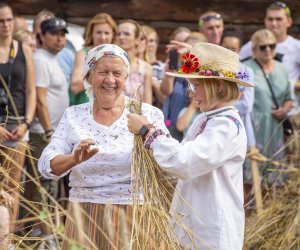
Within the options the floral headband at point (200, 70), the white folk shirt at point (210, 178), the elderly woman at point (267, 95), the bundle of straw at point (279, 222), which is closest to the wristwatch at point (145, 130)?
the white folk shirt at point (210, 178)

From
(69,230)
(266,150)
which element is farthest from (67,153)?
(266,150)

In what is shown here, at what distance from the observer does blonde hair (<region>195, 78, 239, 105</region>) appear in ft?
17.8

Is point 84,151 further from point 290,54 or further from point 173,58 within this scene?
point 290,54

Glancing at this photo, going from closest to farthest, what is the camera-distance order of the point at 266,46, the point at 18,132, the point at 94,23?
the point at 18,132 → the point at 94,23 → the point at 266,46

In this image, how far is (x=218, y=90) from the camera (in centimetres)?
546

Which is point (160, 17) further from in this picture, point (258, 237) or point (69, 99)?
point (258, 237)

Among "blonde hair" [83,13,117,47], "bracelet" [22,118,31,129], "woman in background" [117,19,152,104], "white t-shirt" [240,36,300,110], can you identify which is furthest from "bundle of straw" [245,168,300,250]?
"white t-shirt" [240,36,300,110]

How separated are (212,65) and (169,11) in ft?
25.0

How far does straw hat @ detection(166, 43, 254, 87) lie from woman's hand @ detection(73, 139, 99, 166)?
56 cm

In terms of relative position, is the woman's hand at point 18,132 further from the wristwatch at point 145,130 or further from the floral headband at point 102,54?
the wristwatch at point 145,130

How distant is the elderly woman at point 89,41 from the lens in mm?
8820

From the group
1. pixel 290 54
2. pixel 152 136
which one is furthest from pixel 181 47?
pixel 152 136

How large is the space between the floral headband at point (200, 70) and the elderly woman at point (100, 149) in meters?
0.38

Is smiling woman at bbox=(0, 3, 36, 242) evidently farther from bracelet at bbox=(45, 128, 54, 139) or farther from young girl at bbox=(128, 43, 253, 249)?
young girl at bbox=(128, 43, 253, 249)
